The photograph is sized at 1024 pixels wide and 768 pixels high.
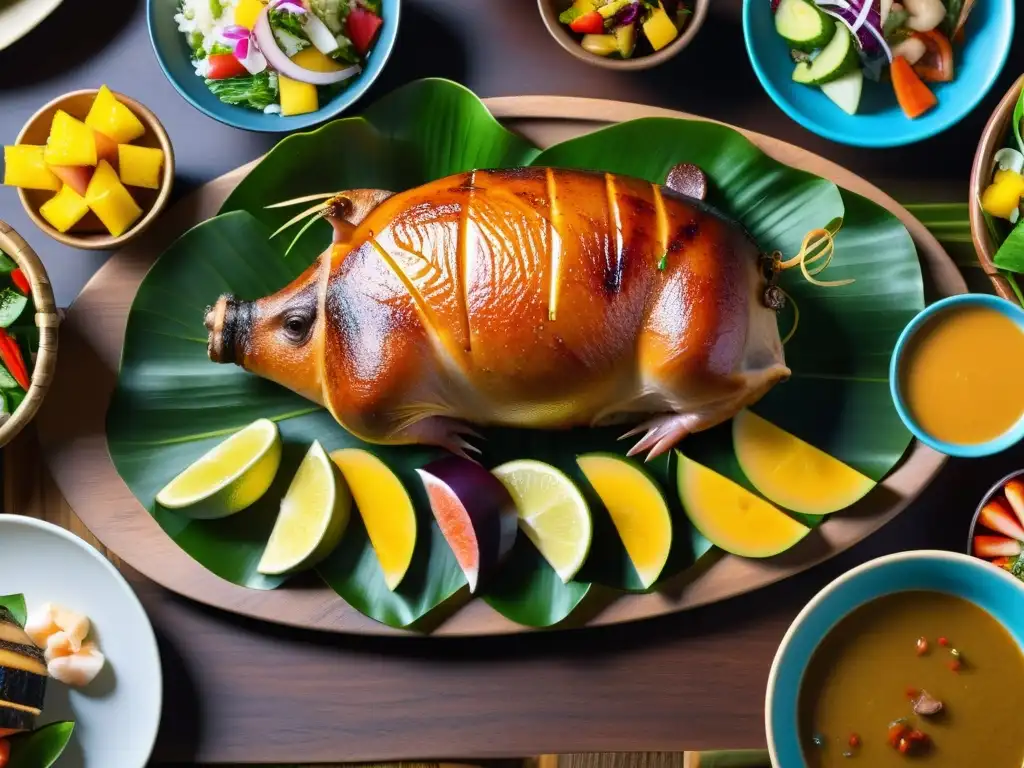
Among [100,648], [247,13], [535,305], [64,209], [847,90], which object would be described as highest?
[247,13]

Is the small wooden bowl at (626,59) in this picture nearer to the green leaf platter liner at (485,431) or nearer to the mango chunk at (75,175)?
the green leaf platter liner at (485,431)

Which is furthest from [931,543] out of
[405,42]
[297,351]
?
[405,42]

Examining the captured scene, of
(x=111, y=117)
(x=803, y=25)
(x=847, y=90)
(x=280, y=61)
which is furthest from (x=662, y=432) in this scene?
(x=111, y=117)

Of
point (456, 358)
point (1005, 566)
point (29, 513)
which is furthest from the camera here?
point (29, 513)

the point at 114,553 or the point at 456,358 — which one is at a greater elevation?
the point at 456,358

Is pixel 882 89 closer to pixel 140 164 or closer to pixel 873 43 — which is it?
pixel 873 43

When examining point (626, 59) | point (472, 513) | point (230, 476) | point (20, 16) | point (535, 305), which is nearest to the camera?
point (535, 305)

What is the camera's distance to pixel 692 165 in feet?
8.01

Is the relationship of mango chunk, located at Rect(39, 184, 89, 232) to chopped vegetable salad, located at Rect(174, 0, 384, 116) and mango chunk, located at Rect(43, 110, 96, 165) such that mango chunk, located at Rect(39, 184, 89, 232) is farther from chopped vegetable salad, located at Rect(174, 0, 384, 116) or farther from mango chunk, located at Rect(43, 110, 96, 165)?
chopped vegetable salad, located at Rect(174, 0, 384, 116)

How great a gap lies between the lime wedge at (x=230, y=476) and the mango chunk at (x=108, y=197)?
25.0 inches

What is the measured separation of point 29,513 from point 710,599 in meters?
1.87

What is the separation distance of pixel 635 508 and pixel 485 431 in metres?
0.45

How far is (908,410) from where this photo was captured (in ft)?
7.54

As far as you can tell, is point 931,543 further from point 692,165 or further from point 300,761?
point 300,761
